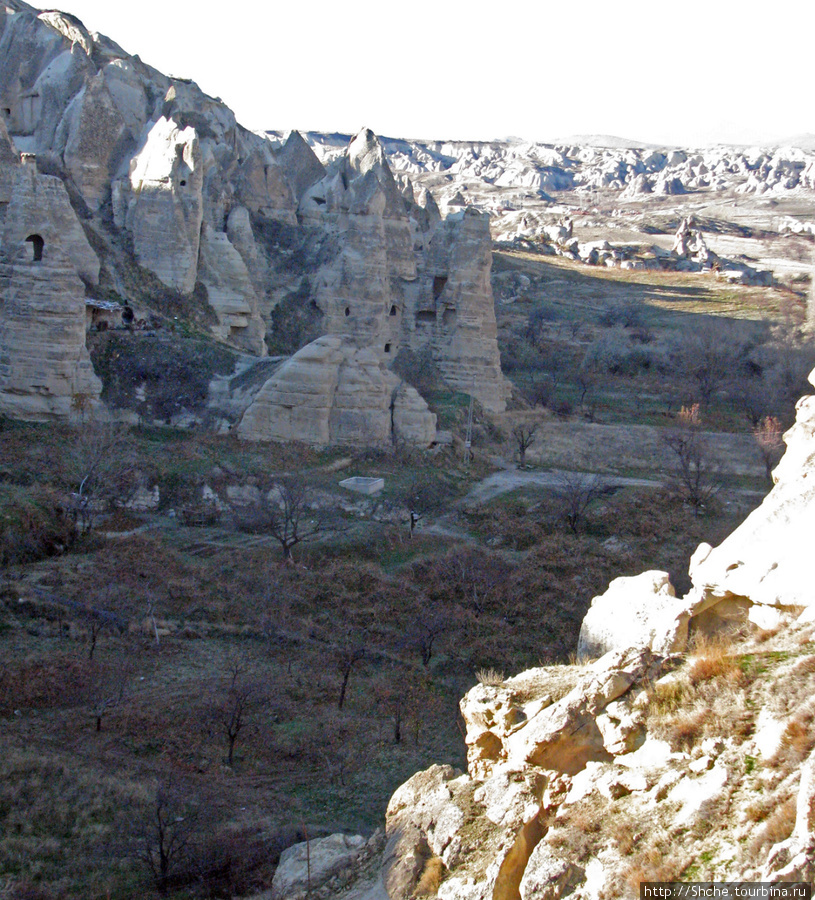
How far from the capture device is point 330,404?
95.2 ft

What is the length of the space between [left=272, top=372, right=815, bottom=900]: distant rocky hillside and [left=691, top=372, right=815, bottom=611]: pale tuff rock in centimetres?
2

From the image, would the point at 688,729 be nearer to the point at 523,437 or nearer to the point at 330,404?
the point at 330,404

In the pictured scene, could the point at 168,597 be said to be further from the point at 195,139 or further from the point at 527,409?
the point at 527,409

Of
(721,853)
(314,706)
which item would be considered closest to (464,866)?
(721,853)

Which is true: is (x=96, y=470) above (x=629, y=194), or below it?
below

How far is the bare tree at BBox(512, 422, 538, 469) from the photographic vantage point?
33.4m

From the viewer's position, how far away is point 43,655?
16.0m

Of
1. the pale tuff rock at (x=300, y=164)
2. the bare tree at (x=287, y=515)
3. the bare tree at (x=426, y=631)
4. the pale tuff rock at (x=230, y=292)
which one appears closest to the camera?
the bare tree at (x=426, y=631)

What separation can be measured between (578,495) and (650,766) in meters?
20.5

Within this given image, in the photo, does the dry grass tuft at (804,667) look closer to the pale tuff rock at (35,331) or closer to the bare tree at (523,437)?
the pale tuff rock at (35,331)

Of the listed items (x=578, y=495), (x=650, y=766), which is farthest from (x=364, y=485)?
(x=650, y=766)

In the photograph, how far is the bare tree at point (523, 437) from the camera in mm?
33438

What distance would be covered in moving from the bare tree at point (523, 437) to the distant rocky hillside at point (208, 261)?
186 centimetres

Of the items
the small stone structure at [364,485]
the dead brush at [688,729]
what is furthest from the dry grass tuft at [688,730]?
the small stone structure at [364,485]
